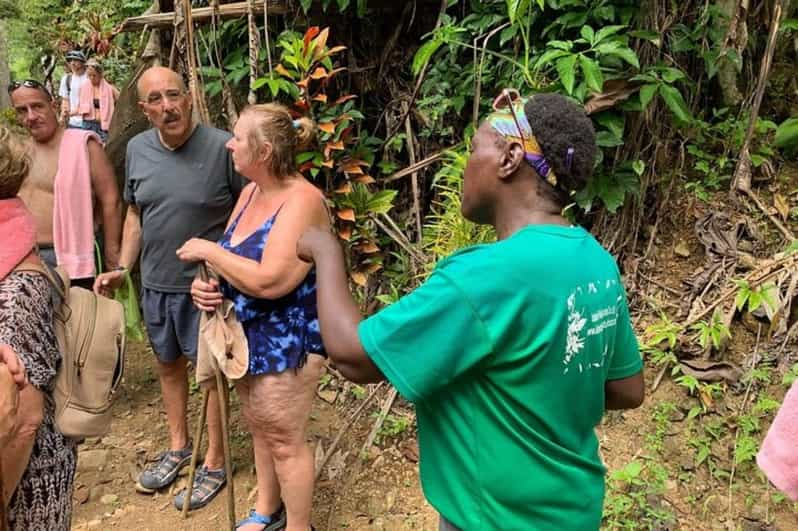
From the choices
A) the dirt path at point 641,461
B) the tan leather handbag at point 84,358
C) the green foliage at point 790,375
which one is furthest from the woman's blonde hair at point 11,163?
the green foliage at point 790,375

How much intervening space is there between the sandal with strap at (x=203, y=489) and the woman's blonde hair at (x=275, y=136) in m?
1.79

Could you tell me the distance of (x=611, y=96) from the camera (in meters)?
3.50

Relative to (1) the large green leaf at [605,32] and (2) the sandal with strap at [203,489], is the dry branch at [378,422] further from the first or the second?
(1) the large green leaf at [605,32]

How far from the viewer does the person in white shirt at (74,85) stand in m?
8.20

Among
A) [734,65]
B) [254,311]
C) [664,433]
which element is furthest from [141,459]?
[734,65]

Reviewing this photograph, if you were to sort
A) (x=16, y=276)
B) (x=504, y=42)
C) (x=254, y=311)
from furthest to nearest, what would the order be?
(x=504, y=42) → (x=254, y=311) → (x=16, y=276)

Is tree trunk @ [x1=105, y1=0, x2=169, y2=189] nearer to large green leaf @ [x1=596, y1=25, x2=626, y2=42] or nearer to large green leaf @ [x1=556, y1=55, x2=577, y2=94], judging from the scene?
large green leaf @ [x1=556, y1=55, x2=577, y2=94]

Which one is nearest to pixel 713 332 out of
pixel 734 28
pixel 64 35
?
pixel 734 28

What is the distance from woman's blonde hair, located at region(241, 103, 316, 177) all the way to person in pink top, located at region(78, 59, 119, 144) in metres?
6.58

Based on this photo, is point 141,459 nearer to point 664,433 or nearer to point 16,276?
point 16,276

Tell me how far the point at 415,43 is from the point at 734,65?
6.76ft

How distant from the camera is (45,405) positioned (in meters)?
1.82

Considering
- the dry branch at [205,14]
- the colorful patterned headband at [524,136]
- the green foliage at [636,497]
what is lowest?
the green foliage at [636,497]

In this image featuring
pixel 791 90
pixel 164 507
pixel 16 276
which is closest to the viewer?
pixel 16 276
